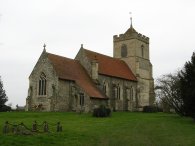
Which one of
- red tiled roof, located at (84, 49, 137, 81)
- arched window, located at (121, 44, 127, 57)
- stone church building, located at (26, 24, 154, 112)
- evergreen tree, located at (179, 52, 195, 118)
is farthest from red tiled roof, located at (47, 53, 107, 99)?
arched window, located at (121, 44, 127, 57)

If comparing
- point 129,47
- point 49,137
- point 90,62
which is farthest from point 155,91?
point 49,137

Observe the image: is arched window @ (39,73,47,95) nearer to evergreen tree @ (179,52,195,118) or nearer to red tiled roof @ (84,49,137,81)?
red tiled roof @ (84,49,137,81)

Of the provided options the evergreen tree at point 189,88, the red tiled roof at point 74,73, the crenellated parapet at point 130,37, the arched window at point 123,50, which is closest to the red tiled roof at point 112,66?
the arched window at point 123,50

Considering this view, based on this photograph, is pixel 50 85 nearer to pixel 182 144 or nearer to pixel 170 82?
pixel 170 82

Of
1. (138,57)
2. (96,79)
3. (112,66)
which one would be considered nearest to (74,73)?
(96,79)

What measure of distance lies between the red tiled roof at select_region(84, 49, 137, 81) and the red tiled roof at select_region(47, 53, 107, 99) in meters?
2.79

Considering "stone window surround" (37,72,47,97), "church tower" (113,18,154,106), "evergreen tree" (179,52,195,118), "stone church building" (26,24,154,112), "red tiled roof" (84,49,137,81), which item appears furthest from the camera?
"church tower" (113,18,154,106)

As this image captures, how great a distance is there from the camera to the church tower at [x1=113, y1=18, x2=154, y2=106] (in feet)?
214

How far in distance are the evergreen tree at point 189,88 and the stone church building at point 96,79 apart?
14.4 m

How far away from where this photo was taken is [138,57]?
66125mm

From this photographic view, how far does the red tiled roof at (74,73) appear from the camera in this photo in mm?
48938

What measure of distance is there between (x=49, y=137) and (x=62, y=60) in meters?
30.7

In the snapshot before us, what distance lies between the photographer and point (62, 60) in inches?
2056

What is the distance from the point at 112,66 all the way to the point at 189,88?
2514 centimetres
